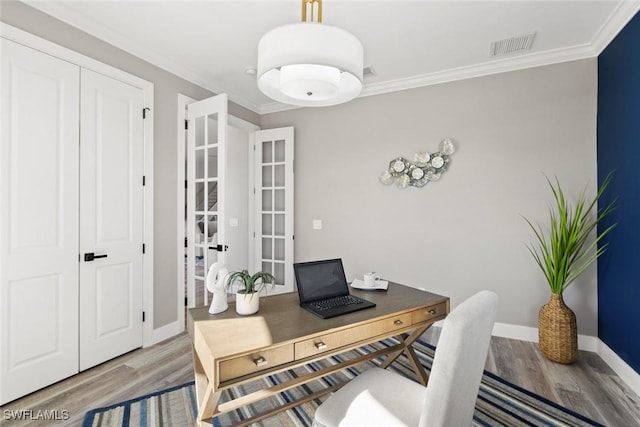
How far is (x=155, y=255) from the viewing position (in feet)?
9.55

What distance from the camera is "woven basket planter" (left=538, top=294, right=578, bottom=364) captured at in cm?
248

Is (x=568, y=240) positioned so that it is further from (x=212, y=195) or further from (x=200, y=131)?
(x=200, y=131)

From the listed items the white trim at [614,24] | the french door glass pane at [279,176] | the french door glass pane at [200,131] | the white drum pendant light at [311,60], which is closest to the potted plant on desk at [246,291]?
the white drum pendant light at [311,60]

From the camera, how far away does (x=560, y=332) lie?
250 centimetres

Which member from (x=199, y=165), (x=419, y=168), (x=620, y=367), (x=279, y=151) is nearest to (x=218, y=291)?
(x=199, y=165)

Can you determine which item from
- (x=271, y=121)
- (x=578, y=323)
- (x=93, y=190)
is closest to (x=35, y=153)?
(x=93, y=190)

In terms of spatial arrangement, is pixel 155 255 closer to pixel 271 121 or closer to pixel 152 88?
pixel 152 88

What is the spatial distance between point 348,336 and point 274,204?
2902 mm

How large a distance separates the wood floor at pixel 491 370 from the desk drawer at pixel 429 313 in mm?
1004

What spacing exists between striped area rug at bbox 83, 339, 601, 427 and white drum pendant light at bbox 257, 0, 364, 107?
1.90 m

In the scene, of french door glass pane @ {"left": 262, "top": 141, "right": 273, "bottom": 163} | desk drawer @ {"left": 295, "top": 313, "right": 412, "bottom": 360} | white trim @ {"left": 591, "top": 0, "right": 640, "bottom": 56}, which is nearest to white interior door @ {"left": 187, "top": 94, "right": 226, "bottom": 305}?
french door glass pane @ {"left": 262, "top": 141, "right": 273, "bottom": 163}

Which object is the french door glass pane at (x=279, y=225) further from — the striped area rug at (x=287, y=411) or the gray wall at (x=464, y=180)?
the striped area rug at (x=287, y=411)

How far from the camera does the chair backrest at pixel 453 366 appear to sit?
3.30 ft

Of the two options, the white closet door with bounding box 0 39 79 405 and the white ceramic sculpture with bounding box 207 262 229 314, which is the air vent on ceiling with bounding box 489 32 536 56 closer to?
the white ceramic sculpture with bounding box 207 262 229 314
